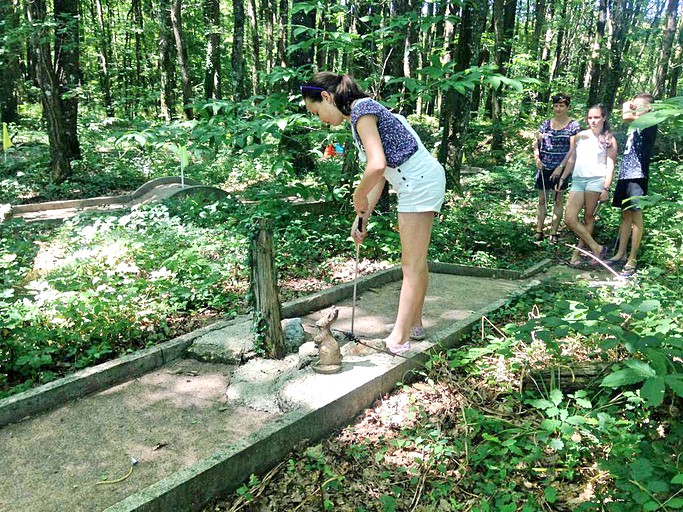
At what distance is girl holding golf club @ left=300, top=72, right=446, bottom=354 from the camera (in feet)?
10.9

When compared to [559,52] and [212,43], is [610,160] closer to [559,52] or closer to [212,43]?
[212,43]

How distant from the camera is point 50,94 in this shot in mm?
12328

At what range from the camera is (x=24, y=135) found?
17562 mm

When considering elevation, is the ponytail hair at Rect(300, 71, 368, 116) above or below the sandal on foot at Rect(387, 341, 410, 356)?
above

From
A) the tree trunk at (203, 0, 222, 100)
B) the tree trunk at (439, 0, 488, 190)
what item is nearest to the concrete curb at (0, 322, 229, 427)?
the tree trunk at (439, 0, 488, 190)

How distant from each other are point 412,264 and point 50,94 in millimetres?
12144

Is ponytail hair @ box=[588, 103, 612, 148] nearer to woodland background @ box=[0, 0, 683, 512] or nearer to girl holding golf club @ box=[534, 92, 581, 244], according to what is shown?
girl holding golf club @ box=[534, 92, 581, 244]

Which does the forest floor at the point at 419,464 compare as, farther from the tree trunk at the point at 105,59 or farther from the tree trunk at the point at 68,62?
the tree trunk at the point at 105,59

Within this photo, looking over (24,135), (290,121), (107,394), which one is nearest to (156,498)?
(107,394)

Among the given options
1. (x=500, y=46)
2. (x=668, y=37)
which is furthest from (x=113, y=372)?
(x=668, y=37)

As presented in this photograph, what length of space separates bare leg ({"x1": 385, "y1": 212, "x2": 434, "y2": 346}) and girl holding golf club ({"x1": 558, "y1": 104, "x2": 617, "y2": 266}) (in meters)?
3.93

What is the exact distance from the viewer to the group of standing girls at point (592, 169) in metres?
6.32

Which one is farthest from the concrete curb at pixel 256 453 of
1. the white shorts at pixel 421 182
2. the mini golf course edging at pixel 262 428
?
the white shorts at pixel 421 182

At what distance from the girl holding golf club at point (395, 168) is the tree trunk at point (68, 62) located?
11.0m
